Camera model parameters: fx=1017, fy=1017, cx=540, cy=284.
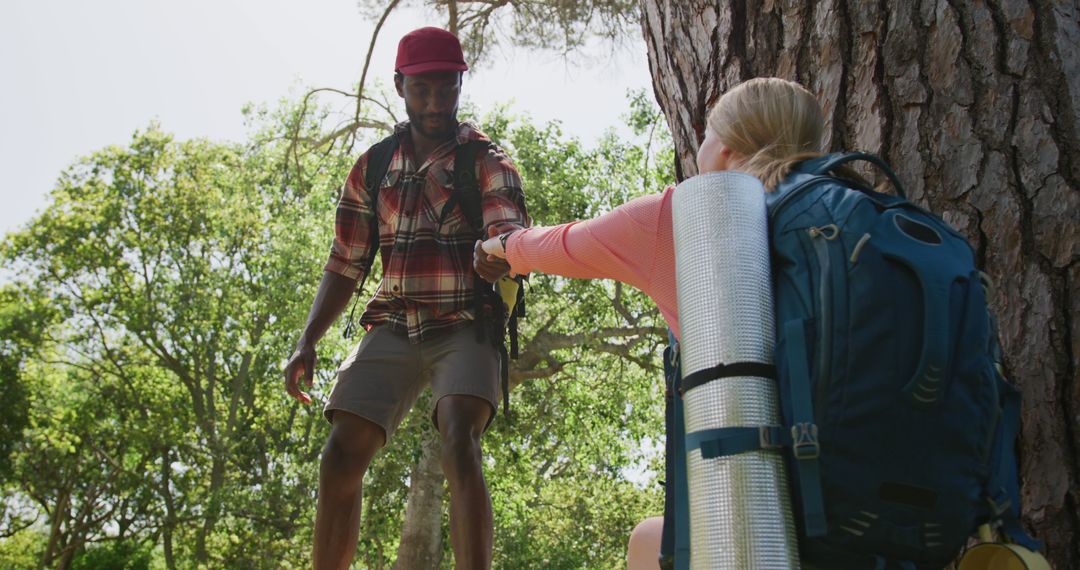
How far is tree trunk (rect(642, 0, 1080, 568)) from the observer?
2113 millimetres

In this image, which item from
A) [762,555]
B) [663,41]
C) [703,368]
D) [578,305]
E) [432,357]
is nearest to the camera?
[762,555]

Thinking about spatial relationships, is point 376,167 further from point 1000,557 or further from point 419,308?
point 1000,557

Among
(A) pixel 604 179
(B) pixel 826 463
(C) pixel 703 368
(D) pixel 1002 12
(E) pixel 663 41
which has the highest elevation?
(A) pixel 604 179

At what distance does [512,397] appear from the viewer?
15984mm

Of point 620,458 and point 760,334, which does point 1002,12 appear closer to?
point 760,334

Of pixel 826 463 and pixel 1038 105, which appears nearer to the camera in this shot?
pixel 826 463

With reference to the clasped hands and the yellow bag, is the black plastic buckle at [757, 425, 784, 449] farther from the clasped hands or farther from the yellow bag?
the clasped hands

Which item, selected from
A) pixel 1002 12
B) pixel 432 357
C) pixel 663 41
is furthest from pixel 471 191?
pixel 1002 12

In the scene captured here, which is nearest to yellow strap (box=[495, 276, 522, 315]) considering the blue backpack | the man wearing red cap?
the man wearing red cap

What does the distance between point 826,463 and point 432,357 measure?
2013 millimetres

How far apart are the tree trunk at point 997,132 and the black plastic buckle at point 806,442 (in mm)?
934

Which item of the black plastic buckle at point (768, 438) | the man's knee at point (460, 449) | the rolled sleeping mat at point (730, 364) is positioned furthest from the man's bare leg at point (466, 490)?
the black plastic buckle at point (768, 438)

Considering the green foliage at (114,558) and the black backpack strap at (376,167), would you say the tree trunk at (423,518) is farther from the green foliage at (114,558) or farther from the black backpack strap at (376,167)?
the green foliage at (114,558)

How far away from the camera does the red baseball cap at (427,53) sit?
339cm
